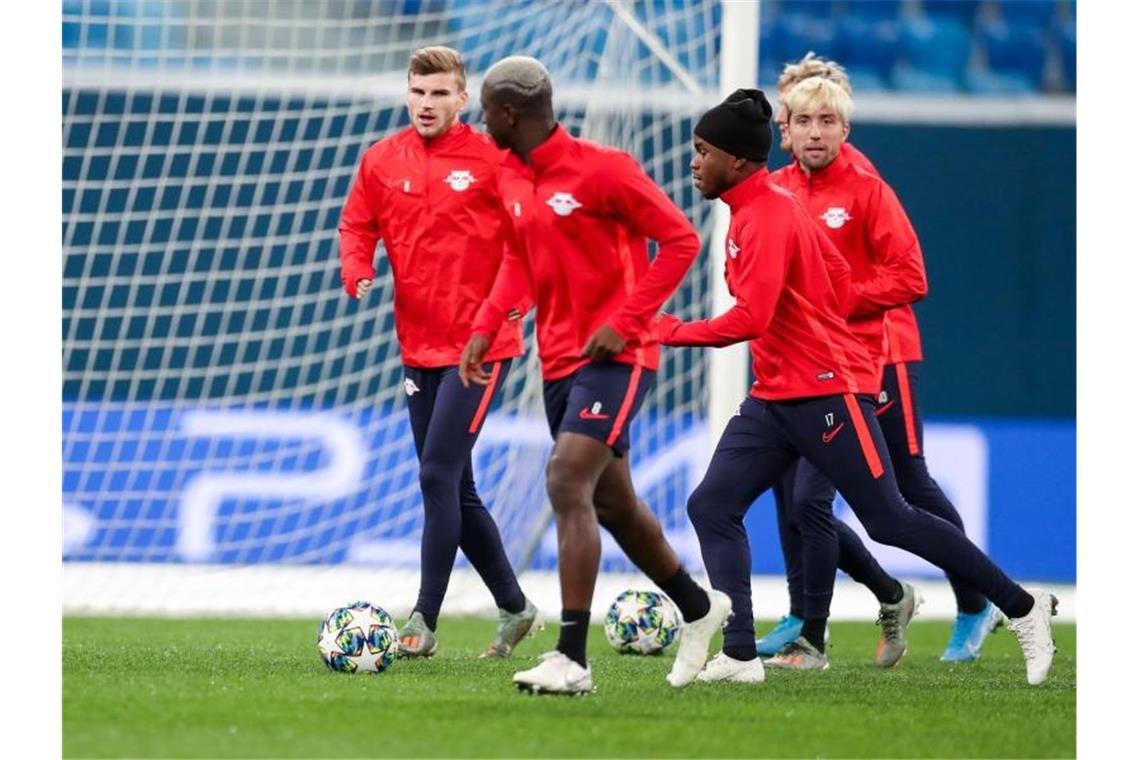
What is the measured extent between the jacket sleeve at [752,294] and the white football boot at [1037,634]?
1409mm

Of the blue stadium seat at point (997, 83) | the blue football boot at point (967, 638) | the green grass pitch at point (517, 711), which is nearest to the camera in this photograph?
the green grass pitch at point (517, 711)

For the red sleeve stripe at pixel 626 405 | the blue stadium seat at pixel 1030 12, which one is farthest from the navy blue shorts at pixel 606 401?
the blue stadium seat at pixel 1030 12

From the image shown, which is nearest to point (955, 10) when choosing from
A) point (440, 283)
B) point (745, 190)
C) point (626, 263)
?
point (440, 283)

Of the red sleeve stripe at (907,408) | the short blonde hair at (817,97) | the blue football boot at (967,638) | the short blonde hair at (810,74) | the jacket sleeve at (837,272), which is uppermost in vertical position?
the short blonde hair at (810,74)

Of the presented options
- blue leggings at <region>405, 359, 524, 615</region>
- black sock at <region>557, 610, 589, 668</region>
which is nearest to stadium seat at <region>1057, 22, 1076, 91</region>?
blue leggings at <region>405, 359, 524, 615</region>

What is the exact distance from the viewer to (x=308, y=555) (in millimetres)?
11805

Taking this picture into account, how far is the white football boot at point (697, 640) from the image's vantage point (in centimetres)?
582

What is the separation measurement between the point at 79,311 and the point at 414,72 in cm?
611

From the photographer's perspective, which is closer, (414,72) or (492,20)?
(414,72)

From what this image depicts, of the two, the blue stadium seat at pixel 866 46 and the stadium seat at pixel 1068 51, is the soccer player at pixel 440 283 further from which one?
the blue stadium seat at pixel 866 46

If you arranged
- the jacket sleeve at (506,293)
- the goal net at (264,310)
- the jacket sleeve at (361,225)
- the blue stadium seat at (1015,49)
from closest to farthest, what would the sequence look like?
the jacket sleeve at (506,293) → the jacket sleeve at (361,225) → the goal net at (264,310) → the blue stadium seat at (1015,49)
